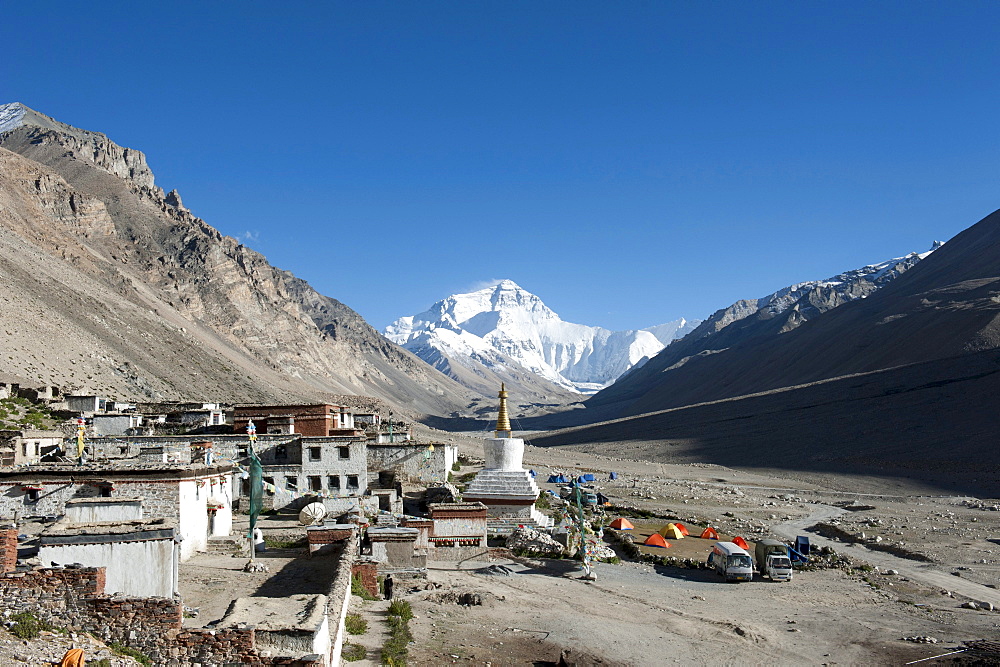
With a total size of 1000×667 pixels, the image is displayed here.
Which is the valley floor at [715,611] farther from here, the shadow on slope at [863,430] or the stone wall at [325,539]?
the shadow on slope at [863,430]

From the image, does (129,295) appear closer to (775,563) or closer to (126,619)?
(775,563)

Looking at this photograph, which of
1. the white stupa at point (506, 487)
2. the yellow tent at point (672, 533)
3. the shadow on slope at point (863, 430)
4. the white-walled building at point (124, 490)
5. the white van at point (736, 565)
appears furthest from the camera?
the shadow on slope at point (863, 430)

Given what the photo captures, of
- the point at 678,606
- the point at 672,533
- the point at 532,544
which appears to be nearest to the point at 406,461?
the point at 532,544

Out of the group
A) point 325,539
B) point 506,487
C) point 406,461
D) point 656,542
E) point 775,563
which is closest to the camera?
point 325,539

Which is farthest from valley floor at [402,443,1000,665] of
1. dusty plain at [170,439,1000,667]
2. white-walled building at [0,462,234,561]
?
white-walled building at [0,462,234,561]

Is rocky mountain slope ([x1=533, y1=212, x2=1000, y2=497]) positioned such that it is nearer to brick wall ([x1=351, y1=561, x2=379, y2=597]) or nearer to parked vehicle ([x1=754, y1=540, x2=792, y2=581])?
parked vehicle ([x1=754, y1=540, x2=792, y2=581])

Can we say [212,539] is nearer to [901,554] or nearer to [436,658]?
[436,658]

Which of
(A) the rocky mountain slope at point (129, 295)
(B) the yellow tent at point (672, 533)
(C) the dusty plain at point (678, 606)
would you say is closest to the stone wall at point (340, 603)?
(C) the dusty plain at point (678, 606)
